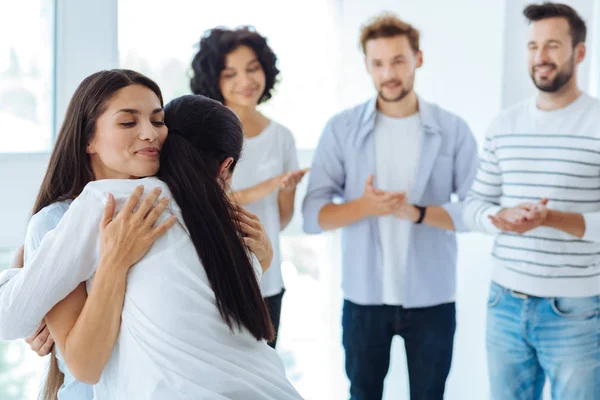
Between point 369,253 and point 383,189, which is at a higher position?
point 383,189

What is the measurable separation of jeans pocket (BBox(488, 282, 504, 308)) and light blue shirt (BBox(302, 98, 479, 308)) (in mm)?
207

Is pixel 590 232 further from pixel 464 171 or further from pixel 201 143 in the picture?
pixel 201 143

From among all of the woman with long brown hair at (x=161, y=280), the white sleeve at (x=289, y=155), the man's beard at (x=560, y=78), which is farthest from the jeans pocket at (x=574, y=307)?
the woman with long brown hair at (x=161, y=280)

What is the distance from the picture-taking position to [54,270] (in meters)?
1.34

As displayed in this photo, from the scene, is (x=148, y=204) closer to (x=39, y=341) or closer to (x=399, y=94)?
(x=39, y=341)

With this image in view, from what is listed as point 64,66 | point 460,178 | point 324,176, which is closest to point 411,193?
point 460,178

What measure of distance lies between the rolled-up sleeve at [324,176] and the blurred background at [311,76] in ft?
1.05

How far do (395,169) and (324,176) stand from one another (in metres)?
0.27

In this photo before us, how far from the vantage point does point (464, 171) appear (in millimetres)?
2885

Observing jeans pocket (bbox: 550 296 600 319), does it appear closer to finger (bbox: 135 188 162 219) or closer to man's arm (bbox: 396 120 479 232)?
man's arm (bbox: 396 120 479 232)

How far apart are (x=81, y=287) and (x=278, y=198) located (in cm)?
136

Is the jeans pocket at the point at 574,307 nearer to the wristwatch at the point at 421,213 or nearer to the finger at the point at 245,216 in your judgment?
the wristwatch at the point at 421,213

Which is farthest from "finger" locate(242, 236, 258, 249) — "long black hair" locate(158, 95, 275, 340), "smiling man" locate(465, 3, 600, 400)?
"smiling man" locate(465, 3, 600, 400)

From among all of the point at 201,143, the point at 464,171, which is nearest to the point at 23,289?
the point at 201,143
